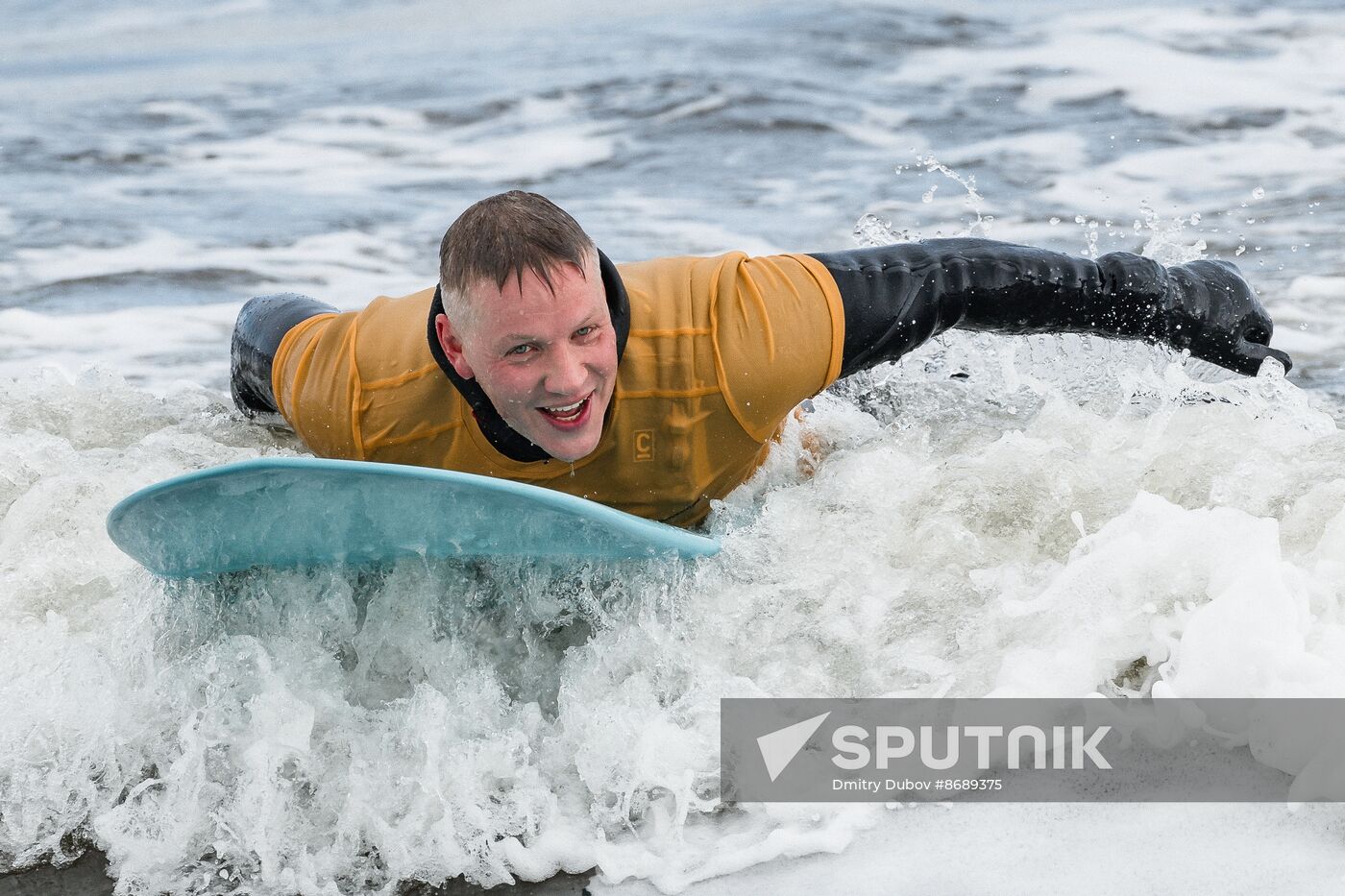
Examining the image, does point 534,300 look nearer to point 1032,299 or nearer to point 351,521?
point 351,521

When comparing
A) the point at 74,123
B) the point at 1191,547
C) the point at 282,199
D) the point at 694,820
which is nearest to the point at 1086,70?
the point at 282,199

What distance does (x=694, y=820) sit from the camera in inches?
95.1

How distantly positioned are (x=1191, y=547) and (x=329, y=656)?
163 cm

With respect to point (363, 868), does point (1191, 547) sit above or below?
above

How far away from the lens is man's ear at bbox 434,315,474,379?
2842 millimetres

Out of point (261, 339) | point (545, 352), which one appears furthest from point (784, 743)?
point (261, 339)

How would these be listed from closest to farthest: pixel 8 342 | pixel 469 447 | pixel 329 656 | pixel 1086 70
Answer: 1. pixel 329 656
2. pixel 469 447
3. pixel 8 342
4. pixel 1086 70

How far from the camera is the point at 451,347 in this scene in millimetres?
2861

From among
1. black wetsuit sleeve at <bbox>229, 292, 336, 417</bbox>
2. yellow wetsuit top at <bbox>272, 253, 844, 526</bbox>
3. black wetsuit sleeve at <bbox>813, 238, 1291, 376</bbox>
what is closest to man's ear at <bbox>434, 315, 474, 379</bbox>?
yellow wetsuit top at <bbox>272, 253, 844, 526</bbox>

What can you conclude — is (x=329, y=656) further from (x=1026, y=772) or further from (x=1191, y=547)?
(x=1191, y=547)

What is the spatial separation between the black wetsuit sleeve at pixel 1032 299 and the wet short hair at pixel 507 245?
26.9 inches

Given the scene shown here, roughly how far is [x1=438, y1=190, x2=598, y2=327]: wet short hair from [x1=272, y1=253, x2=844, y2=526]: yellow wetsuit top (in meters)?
0.29

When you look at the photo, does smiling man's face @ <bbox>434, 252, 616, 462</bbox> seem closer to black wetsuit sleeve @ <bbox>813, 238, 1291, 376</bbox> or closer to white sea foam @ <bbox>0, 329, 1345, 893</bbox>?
white sea foam @ <bbox>0, 329, 1345, 893</bbox>

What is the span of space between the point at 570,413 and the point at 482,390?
0.60ft
